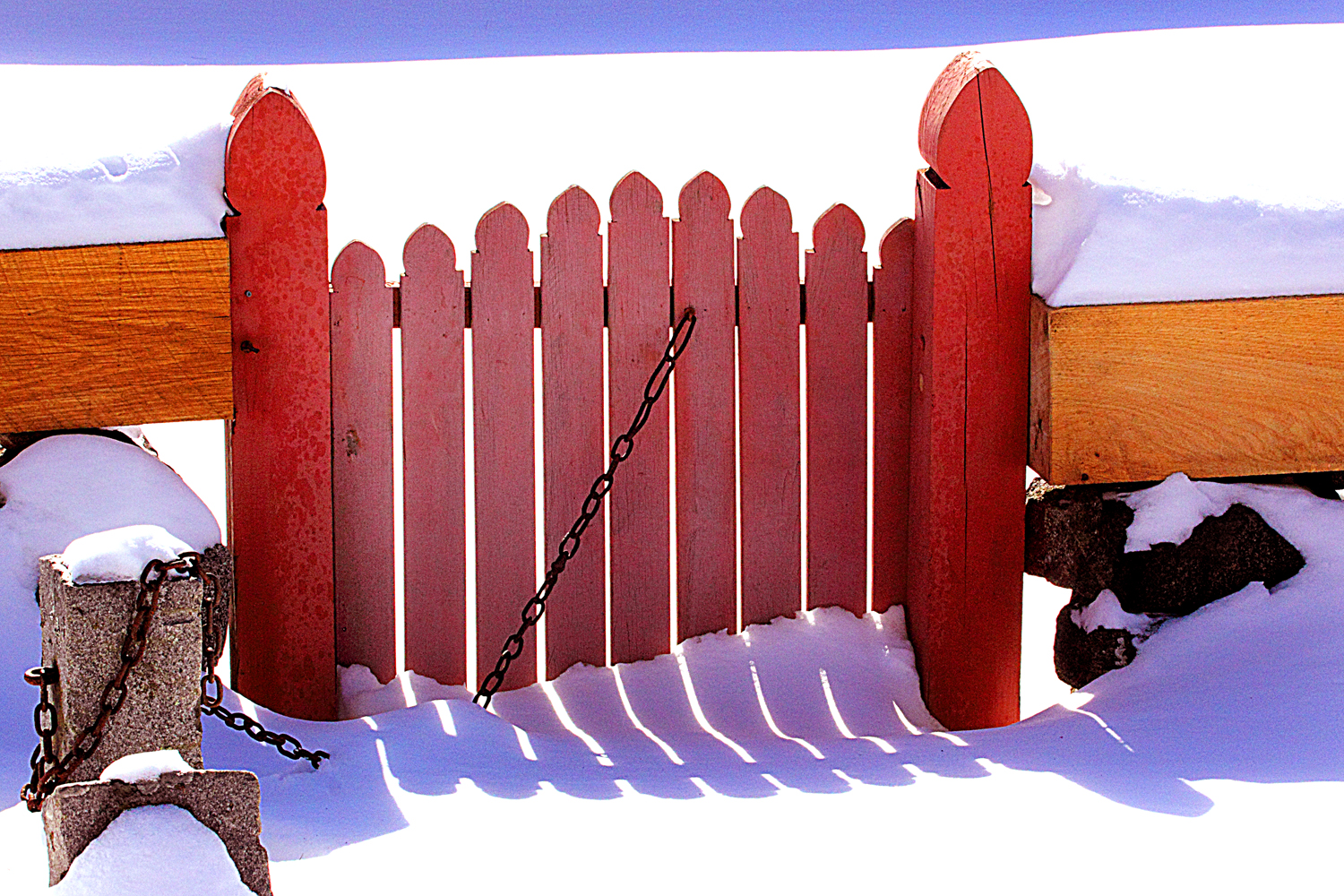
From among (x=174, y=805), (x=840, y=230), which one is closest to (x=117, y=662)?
(x=174, y=805)

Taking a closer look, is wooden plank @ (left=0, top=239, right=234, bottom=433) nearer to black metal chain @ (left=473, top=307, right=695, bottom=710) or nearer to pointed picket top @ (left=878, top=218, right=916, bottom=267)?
black metal chain @ (left=473, top=307, right=695, bottom=710)

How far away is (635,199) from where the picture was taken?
3.82 meters

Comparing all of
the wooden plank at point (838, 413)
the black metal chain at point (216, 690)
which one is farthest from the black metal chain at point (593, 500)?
the black metal chain at point (216, 690)

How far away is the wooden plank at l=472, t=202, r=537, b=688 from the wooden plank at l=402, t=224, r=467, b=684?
0.05 meters

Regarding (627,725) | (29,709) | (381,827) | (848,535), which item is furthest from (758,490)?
(29,709)

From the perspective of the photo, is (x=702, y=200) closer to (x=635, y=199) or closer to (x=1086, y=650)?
(x=635, y=199)

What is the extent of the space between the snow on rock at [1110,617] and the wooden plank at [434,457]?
66.0 inches

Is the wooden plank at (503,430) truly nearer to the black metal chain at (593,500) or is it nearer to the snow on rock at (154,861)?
the black metal chain at (593,500)

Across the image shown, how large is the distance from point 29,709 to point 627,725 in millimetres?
1457

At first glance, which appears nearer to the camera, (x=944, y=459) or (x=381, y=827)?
(x=381, y=827)

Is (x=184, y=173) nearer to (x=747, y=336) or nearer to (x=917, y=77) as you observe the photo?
(x=747, y=336)

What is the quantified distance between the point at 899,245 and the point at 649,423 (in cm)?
84

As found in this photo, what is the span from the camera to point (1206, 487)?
12.5ft

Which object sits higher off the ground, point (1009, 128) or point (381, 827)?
point (1009, 128)
